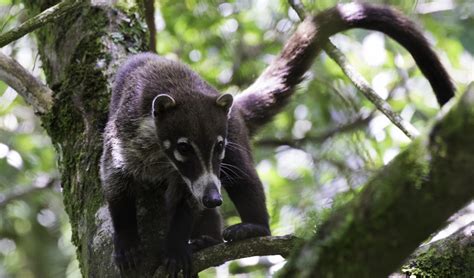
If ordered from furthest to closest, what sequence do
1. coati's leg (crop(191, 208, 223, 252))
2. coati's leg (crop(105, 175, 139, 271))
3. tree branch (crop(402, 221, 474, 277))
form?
coati's leg (crop(191, 208, 223, 252))
coati's leg (crop(105, 175, 139, 271))
tree branch (crop(402, 221, 474, 277))

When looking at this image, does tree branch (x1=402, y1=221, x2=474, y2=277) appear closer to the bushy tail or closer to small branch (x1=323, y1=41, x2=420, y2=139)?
small branch (x1=323, y1=41, x2=420, y2=139)

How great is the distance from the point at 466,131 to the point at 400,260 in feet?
1.31

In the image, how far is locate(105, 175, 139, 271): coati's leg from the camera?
3830 mm

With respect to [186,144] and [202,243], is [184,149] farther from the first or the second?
[202,243]

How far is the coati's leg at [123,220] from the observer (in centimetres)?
383

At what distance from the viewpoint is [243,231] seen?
13.0 feet

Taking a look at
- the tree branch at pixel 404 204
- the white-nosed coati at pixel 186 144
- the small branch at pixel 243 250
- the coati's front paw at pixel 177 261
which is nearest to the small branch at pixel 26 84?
the white-nosed coati at pixel 186 144

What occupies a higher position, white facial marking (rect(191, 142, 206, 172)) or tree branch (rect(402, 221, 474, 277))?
white facial marking (rect(191, 142, 206, 172))

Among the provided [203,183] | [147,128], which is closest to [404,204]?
[203,183]

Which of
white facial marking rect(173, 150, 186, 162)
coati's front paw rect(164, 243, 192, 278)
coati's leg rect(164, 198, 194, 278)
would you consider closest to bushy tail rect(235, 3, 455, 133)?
white facial marking rect(173, 150, 186, 162)

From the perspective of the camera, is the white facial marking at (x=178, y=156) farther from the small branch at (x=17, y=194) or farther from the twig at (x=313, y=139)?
the small branch at (x=17, y=194)

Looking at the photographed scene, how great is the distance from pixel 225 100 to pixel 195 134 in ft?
1.20

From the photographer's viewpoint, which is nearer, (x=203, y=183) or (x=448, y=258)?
(x=448, y=258)

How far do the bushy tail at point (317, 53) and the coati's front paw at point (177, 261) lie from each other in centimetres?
164
